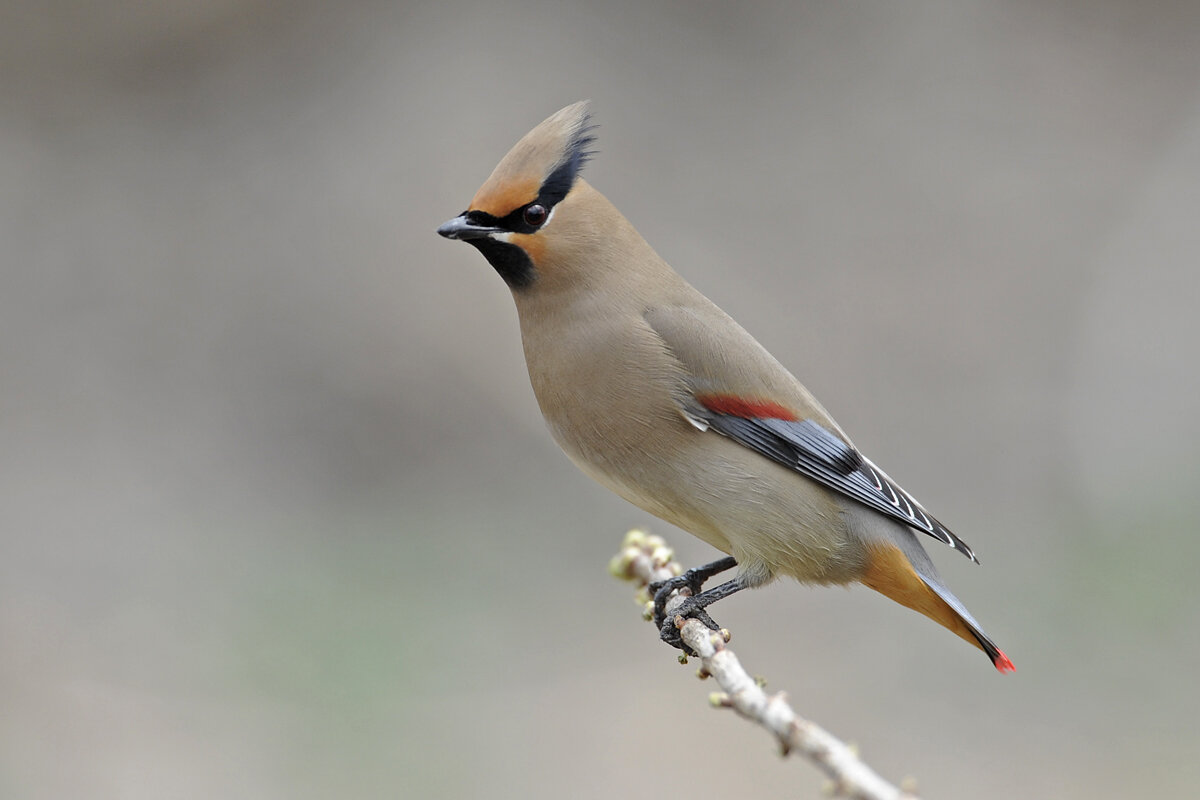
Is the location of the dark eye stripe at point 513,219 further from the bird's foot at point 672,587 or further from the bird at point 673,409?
the bird's foot at point 672,587

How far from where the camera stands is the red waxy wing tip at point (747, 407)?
13.4 ft

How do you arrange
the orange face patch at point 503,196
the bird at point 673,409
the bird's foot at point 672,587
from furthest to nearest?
the bird's foot at point 672,587
the bird at point 673,409
the orange face patch at point 503,196

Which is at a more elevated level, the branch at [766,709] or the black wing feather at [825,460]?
the black wing feather at [825,460]

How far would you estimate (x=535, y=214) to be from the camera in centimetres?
388

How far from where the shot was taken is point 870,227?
10820 millimetres

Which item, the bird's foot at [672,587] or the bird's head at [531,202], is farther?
the bird's foot at [672,587]

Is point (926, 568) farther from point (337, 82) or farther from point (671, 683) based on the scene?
point (337, 82)

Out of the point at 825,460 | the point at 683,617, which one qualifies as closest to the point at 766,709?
the point at 683,617

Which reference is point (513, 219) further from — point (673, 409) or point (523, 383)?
point (523, 383)

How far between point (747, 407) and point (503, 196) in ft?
3.35

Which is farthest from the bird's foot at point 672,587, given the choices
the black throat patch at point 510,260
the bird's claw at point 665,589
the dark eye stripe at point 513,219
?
the dark eye stripe at point 513,219

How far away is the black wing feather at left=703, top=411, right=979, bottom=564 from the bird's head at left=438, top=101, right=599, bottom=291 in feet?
2.41

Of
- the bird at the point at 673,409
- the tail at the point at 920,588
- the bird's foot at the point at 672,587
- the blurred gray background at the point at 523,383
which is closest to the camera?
the bird at the point at 673,409

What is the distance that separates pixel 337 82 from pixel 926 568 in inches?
301
